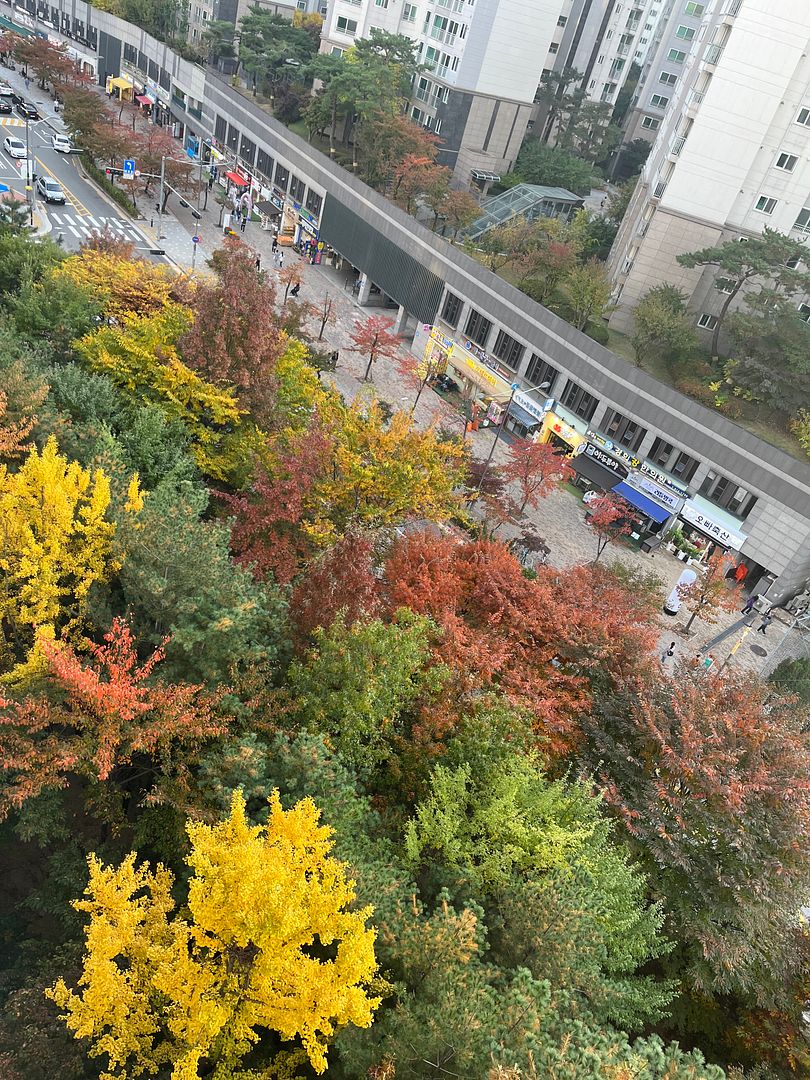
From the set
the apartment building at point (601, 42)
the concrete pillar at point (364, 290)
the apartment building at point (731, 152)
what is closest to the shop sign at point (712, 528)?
the apartment building at point (731, 152)

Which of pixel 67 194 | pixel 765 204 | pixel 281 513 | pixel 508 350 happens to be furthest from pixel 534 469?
pixel 67 194

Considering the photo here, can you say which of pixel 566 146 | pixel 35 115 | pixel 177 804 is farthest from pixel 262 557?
pixel 35 115

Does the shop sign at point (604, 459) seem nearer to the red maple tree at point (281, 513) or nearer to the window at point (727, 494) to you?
the window at point (727, 494)

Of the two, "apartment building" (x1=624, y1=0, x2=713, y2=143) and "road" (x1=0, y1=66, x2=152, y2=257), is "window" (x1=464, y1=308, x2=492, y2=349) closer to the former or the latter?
"road" (x1=0, y1=66, x2=152, y2=257)

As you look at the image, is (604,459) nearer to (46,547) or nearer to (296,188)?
(46,547)

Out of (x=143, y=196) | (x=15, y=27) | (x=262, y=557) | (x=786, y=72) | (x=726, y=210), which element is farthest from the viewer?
(x=15, y=27)

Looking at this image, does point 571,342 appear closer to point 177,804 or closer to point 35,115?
point 177,804
